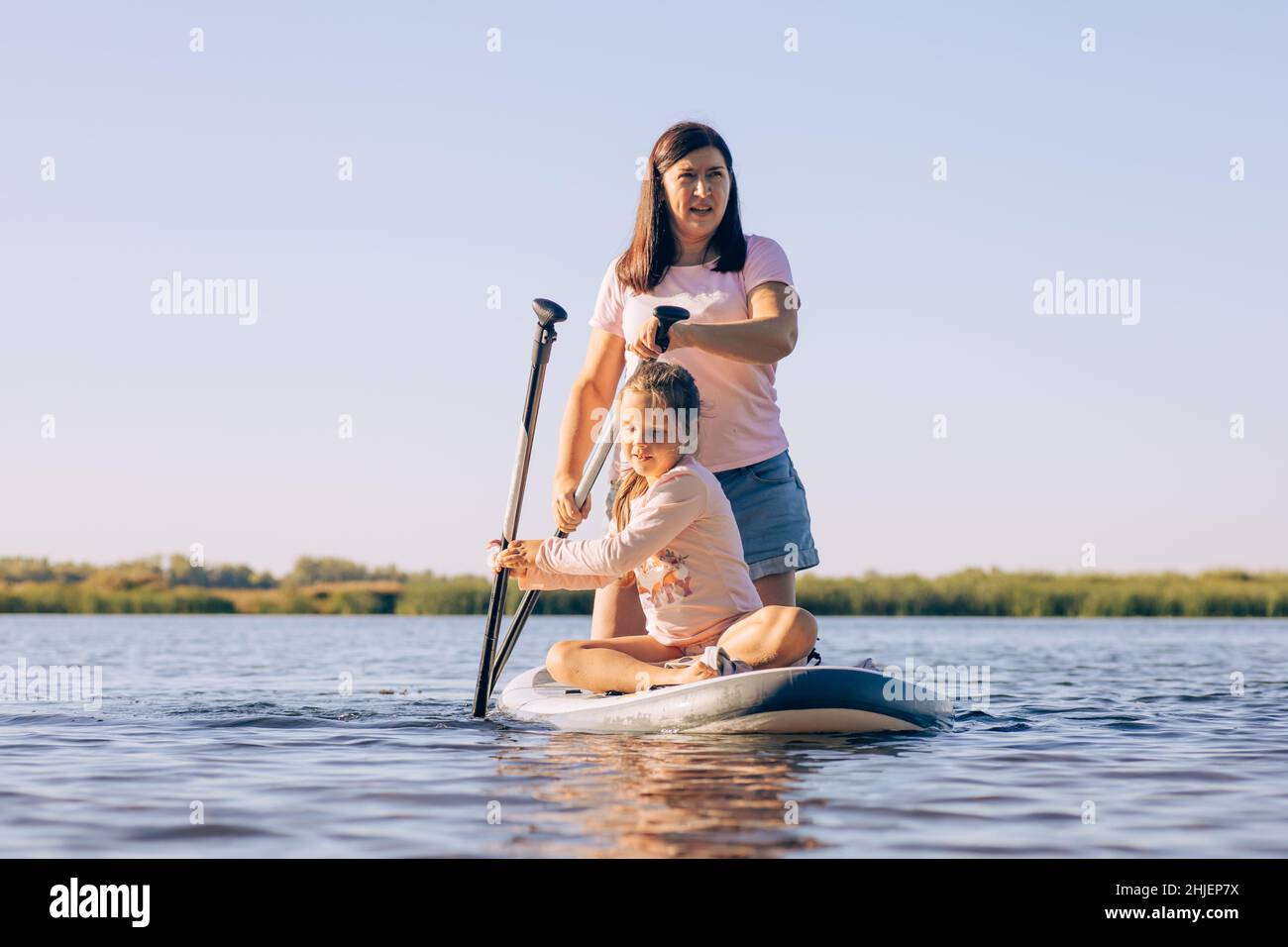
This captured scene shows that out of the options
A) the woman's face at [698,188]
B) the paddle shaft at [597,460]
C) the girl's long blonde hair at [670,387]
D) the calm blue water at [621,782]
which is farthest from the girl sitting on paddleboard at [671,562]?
the woman's face at [698,188]

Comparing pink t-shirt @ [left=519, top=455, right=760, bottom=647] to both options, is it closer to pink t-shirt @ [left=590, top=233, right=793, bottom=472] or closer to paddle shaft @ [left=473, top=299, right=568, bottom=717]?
pink t-shirt @ [left=590, top=233, right=793, bottom=472]

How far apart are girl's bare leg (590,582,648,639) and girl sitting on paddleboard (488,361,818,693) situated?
8.4 inches

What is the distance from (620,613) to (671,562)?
56 centimetres

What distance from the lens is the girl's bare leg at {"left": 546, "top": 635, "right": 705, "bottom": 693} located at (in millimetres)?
5180

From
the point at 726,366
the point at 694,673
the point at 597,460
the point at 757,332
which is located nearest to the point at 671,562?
the point at 694,673

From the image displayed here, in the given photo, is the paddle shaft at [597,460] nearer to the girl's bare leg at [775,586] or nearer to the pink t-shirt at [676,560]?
the pink t-shirt at [676,560]

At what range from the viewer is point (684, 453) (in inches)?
195

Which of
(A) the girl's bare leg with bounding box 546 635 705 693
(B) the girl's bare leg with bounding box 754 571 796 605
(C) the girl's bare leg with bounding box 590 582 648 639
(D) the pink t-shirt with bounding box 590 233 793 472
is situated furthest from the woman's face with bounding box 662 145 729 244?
(A) the girl's bare leg with bounding box 546 635 705 693

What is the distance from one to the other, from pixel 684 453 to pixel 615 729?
1048 millimetres

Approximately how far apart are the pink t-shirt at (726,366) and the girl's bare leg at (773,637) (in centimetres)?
59
